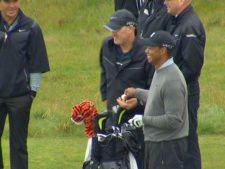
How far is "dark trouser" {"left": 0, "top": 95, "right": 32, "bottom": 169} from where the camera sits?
8367 mm

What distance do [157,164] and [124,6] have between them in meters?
3.27

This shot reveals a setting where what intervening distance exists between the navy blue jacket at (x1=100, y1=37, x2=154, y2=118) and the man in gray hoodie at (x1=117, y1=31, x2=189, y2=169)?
67 cm

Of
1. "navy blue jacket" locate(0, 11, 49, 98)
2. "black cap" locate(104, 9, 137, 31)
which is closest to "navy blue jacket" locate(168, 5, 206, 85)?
"black cap" locate(104, 9, 137, 31)

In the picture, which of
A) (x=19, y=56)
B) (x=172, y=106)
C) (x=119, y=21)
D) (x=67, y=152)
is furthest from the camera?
(x=67, y=152)

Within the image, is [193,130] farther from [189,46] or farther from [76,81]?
[76,81]

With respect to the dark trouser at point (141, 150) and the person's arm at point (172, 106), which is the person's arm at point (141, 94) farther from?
the person's arm at point (172, 106)

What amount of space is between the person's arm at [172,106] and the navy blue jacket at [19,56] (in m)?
2.13

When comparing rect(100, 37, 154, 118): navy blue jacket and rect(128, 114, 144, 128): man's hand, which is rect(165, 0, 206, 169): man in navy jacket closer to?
rect(100, 37, 154, 118): navy blue jacket

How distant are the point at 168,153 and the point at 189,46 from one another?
127cm

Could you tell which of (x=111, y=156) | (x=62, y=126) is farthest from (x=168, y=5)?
(x=62, y=126)

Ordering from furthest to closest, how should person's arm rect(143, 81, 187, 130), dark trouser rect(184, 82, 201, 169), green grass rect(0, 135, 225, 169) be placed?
green grass rect(0, 135, 225, 169), dark trouser rect(184, 82, 201, 169), person's arm rect(143, 81, 187, 130)

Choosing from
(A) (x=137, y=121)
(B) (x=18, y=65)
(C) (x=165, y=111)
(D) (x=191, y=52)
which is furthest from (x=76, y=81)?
(C) (x=165, y=111)

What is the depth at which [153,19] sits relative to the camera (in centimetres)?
799

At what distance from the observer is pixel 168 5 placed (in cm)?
765
